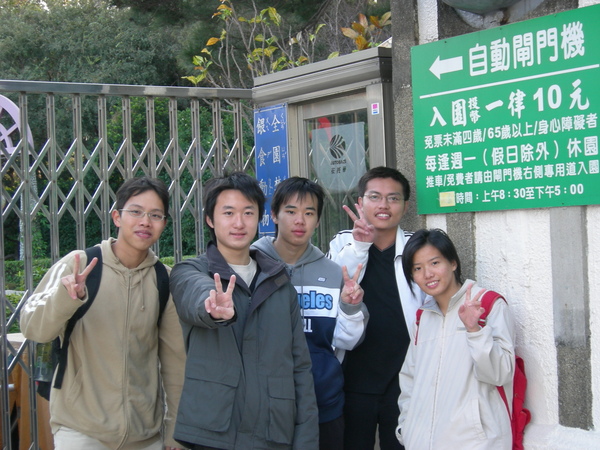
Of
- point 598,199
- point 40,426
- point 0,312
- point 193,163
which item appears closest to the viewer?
point 598,199

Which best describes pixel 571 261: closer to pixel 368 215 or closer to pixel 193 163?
pixel 368 215

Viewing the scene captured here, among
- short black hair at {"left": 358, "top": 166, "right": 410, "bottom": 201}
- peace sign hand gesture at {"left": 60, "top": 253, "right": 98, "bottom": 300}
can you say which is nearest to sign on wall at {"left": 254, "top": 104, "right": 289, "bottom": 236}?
short black hair at {"left": 358, "top": 166, "right": 410, "bottom": 201}

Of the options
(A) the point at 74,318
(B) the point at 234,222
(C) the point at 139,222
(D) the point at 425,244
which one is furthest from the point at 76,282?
(D) the point at 425,244

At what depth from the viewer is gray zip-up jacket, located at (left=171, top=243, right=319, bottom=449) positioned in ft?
8.40

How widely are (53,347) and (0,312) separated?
942mm

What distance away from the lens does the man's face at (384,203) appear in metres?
3.27

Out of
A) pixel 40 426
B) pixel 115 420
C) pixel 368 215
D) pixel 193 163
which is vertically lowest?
pixel 40 426

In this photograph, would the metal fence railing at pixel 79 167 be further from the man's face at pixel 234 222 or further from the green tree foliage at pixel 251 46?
the green tree foliage at pixel 251 46

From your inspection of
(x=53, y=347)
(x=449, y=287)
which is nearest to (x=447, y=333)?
(x=449, y=287)

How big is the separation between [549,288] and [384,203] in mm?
798

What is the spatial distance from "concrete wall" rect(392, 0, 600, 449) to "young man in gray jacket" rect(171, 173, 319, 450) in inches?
38.5

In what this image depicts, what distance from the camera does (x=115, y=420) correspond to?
2822 mm

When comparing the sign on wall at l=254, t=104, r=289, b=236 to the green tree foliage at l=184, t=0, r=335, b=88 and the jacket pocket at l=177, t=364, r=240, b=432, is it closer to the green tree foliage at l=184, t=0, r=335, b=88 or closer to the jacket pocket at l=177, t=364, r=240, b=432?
the jacket pocket at l=177, t=364, r=240, b=432

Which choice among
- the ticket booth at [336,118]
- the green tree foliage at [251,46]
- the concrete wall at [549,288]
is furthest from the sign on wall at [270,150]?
the green tree foliage at [251,46]
